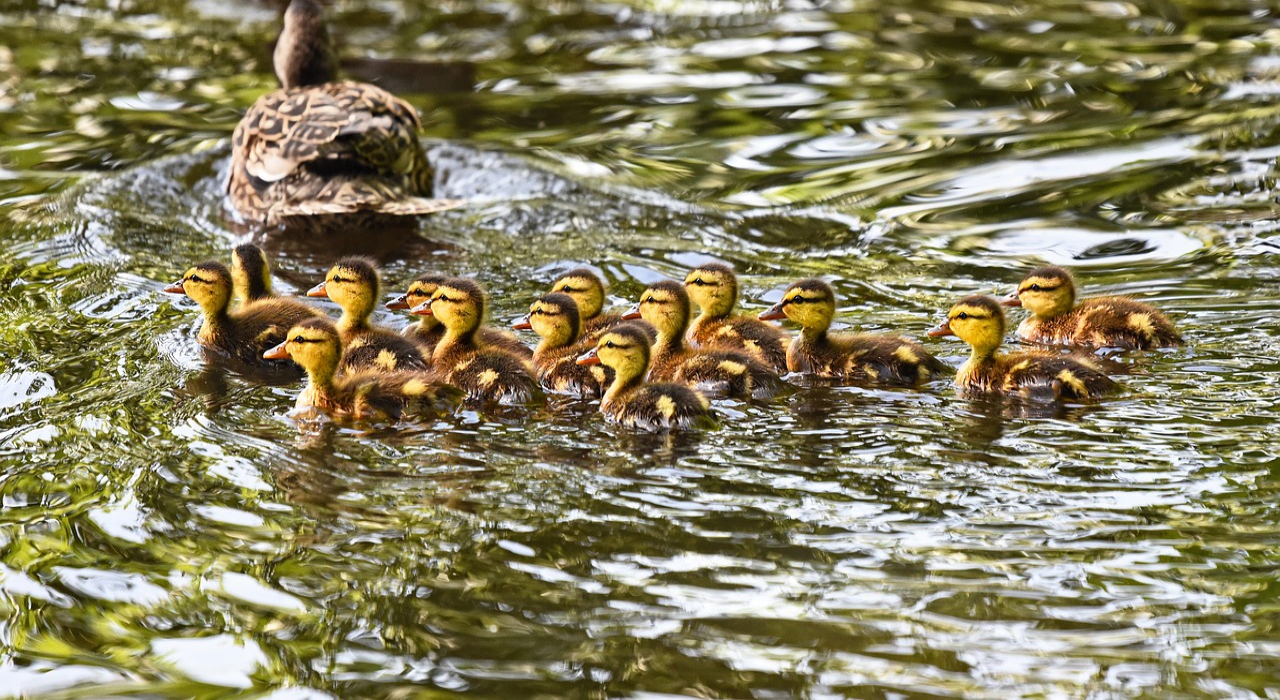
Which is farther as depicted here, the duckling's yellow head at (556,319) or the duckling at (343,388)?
the duckling's yellow head at (556,319)

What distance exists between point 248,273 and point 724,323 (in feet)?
5.79

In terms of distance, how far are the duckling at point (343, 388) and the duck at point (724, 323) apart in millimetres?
1044

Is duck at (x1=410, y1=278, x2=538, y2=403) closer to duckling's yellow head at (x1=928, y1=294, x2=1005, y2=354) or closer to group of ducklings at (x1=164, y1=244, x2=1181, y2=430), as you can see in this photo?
group of ducklings at (x1=164, y1=244, x2=1181, y2=430)

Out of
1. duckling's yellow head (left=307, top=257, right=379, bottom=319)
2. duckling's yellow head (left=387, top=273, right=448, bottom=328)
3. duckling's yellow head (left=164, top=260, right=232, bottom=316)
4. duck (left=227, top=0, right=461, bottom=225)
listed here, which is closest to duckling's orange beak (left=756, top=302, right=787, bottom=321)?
duckling's yellow head (left=387, top=273, right=448, bottom=328)

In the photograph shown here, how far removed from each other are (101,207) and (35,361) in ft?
7.18

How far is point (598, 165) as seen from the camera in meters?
7.93

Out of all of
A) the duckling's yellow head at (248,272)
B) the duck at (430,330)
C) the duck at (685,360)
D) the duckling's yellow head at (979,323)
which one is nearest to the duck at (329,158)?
the duckling's yellow head at (248,272)

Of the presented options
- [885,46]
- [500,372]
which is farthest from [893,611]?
[885,46]

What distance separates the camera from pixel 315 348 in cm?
479

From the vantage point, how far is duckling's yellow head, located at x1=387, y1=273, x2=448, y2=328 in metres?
5.41

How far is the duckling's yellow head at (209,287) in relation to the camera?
5426mm

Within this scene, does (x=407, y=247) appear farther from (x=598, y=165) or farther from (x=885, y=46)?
(x=885, y=46)

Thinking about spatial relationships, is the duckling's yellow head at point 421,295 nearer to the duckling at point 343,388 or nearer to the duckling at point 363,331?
the duckling at point 363,331

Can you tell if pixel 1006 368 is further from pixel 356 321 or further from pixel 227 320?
pixel 227 320
